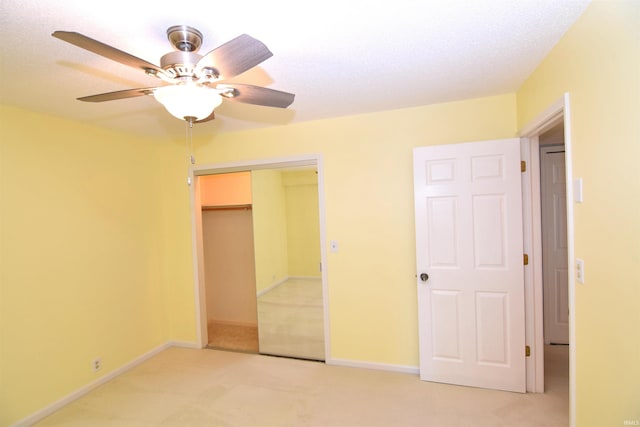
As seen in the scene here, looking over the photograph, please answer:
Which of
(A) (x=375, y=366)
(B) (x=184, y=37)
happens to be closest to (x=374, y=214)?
(A) (x=375, y=366)

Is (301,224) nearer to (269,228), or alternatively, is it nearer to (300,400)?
(269,228)

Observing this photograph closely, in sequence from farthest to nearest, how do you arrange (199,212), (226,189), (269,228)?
(226,189), (269,228), (199,212)

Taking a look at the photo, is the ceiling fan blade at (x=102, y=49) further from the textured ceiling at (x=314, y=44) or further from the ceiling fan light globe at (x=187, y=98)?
the textured ceiling at (x=314, y=44)

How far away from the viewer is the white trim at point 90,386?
7.39 feet

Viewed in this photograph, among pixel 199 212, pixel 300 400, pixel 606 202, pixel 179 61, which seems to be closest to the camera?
pixel 179 61

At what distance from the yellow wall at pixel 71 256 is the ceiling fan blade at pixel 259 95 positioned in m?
1.98

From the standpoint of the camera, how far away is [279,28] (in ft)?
4.63

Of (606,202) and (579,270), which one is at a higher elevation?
(606,202)

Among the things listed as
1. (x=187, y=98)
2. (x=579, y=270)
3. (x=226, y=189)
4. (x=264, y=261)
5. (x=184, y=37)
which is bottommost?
(x=264, y=261)

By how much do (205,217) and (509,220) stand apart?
11.7 feet

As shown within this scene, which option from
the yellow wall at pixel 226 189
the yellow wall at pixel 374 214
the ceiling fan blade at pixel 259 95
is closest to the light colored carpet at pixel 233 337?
the yellow wall at pixel 374 214

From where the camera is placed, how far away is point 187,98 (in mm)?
1256

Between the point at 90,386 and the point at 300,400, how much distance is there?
1.88 m

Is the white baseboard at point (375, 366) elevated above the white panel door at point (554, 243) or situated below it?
below
